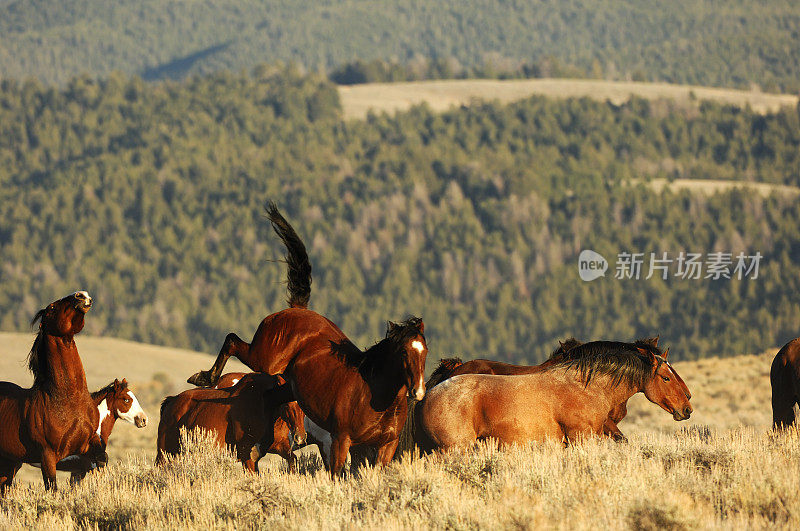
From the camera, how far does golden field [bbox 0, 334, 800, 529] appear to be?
27.5ft

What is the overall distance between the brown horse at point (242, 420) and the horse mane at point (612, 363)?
8.82 feet

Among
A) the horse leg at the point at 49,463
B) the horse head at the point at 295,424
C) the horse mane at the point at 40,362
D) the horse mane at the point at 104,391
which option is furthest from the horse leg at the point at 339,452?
the horse mane at the point at 104,391

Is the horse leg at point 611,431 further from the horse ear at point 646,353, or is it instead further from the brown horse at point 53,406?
the brown horse at point 53,406

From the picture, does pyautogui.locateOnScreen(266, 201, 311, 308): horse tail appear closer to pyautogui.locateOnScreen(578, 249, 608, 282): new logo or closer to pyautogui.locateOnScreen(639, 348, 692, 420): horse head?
pyautogui.locateOnScreen(639, 348, 692, 420): horse head

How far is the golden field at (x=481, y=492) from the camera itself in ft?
27.5

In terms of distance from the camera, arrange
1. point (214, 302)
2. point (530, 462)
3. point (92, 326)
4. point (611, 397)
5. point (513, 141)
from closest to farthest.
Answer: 1. point (530, 462)
2. point (611, 397)
3. point (92, 326)
4. point (214, 302)
5. point (513, 141)

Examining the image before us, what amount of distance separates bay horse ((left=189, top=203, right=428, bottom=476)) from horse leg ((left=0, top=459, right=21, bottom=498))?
2083mm

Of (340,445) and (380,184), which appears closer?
(340,445)

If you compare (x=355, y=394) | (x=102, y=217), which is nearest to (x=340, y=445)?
(x=355, y=394)

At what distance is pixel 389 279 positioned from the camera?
→ 139 metres

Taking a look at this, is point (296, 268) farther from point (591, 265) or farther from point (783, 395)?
point (591, 265)

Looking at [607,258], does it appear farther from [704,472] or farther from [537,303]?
[704,472]

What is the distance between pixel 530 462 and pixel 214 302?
126715 mm

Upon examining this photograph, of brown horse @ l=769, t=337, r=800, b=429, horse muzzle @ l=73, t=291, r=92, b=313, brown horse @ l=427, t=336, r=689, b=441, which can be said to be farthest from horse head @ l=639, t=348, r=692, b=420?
horse muzzle @ l=73, t=291, r=92, b=313
